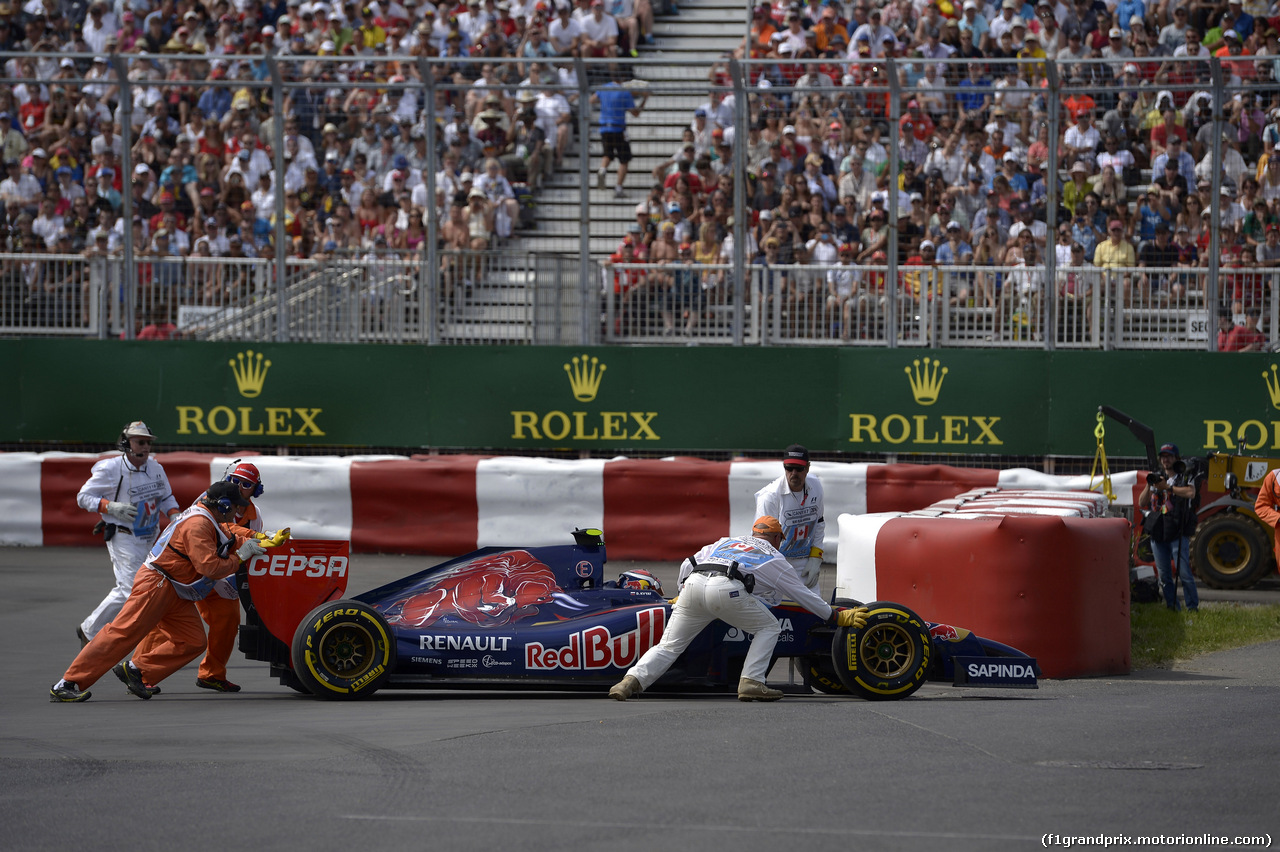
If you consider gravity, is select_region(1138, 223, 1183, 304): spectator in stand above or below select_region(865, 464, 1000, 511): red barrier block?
above

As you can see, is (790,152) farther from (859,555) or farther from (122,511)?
(122,511)

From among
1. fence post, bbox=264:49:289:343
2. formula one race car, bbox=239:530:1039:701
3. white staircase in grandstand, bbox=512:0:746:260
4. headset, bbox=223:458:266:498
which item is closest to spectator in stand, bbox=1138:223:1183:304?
white staircase in grandstand, bbox=512:0:746:260

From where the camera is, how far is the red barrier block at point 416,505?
51.3 feet

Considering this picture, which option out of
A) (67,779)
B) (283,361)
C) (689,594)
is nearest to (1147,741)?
(689,594)

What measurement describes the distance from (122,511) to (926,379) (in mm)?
8193

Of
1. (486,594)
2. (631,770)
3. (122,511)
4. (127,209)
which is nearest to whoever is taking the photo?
(631,770)

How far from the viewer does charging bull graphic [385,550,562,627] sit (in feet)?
29.9

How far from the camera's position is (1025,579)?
33.2 feet

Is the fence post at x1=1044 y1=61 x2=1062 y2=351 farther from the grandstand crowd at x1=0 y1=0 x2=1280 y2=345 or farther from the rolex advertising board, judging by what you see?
the rolex advertising board

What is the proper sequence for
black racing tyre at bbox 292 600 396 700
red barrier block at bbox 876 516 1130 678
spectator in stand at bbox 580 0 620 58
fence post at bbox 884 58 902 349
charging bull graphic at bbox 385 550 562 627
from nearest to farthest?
black racing tyre at bbox 292 600 396 700 → charging bull graphic at bbox 385 550 562 627 → red barrier block at bbox 876 516 1130 678 → fence post at bbox 884 58 902 349 → spectator in stand at bbox 580 0 620 58

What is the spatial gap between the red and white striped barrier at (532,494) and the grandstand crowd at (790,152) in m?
1.99

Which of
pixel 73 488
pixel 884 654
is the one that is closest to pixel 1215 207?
pixel 884 654

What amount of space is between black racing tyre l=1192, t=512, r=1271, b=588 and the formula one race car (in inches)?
236

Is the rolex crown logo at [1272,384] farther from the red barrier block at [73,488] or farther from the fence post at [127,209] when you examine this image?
the fence post at [127,209]
